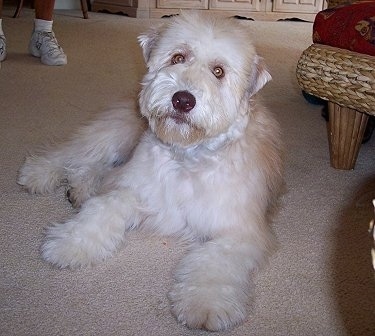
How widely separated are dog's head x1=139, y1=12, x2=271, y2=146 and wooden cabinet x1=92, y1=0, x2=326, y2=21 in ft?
14.0

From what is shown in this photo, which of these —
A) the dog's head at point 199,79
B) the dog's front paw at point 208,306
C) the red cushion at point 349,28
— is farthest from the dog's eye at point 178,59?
the red cushion at point 349,28

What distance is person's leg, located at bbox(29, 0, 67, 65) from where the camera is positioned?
126 inches

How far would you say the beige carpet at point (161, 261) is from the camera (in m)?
1.14

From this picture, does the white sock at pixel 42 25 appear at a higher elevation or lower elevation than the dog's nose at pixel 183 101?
lower

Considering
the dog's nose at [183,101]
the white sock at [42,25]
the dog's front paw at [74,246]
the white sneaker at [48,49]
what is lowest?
the white sneaker at [48,49]

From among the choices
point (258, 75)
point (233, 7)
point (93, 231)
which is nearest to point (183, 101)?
point (258, 75)

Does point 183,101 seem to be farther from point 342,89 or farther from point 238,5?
point 238,5

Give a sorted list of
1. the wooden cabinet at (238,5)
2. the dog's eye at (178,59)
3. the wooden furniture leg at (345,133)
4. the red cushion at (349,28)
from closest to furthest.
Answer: the dog's eye at (178,59), the red cushion at (349,28), the wooden furniture leg at (345,133), the wooden cabinet at (238,5)

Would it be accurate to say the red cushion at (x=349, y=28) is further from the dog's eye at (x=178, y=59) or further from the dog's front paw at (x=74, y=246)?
the dog's front paw at (x=74, y=246)

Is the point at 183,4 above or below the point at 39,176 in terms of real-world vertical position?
below

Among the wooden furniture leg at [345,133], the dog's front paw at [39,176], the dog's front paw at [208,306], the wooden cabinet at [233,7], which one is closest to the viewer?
the dog's front paw at [208,306]

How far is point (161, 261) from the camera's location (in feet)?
4.51

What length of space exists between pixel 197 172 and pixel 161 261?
0.24 metres

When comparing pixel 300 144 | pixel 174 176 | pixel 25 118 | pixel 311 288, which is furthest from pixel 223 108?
pixel 25 118
